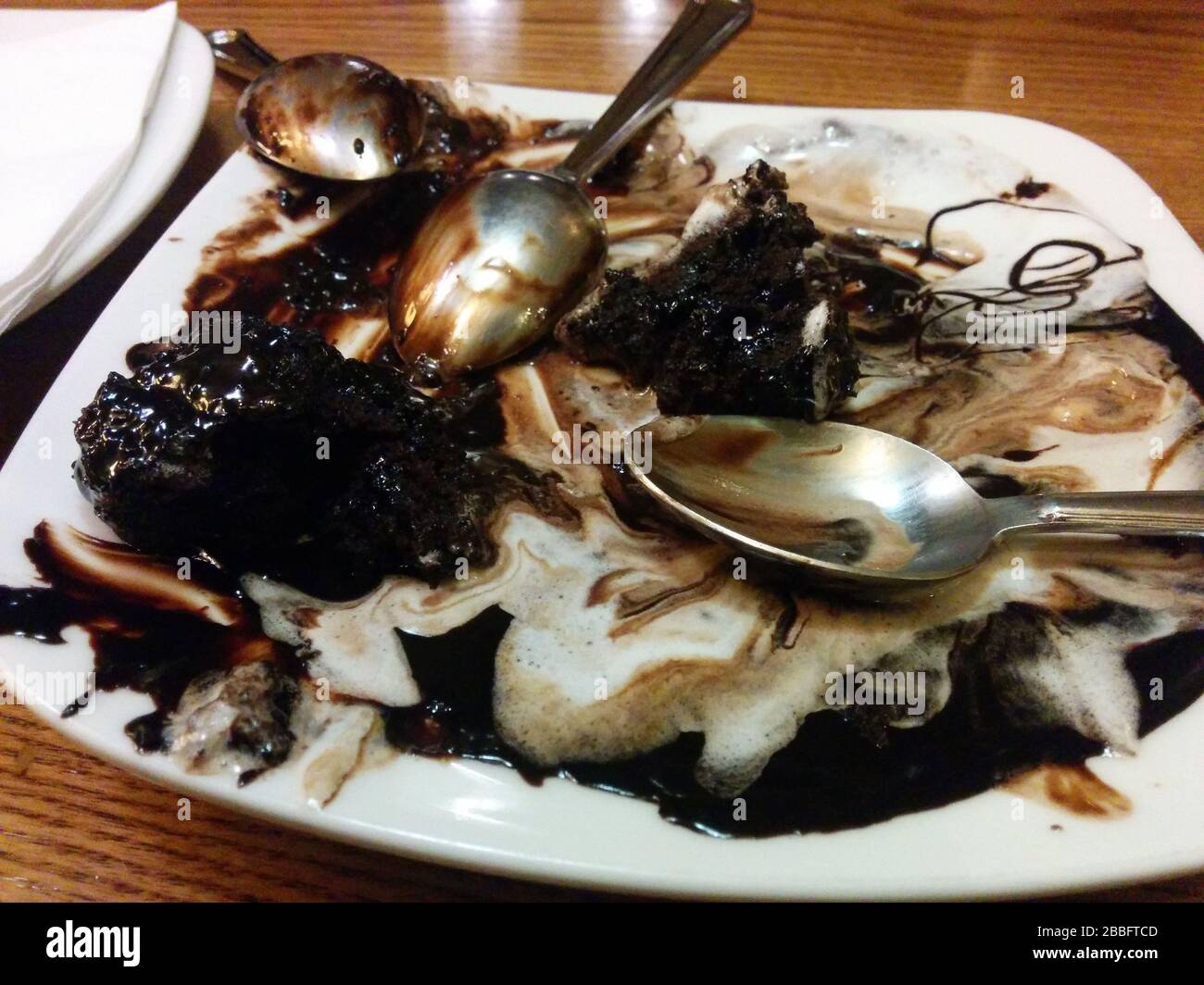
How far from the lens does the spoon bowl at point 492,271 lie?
1.20 metres

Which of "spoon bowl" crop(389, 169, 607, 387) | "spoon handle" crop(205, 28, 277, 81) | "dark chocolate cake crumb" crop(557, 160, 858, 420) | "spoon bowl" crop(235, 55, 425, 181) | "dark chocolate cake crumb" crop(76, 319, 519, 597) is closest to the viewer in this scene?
"dark chocolate cake crumb" crop(76, 319, 519, 597)

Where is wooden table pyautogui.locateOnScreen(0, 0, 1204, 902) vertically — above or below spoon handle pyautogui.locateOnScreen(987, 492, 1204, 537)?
above

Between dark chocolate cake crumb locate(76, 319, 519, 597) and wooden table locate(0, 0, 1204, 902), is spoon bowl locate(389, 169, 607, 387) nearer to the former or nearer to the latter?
dark chocolate cake crumb locate(76, 319, 519, 597)

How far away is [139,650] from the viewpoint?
0.81 m

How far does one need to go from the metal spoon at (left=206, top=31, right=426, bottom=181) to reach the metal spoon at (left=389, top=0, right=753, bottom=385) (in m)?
0.17

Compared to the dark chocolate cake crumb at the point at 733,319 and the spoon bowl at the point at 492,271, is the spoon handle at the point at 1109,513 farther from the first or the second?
the spoon bowl at the point at 492,271

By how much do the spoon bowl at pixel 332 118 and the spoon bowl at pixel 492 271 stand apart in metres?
0.17

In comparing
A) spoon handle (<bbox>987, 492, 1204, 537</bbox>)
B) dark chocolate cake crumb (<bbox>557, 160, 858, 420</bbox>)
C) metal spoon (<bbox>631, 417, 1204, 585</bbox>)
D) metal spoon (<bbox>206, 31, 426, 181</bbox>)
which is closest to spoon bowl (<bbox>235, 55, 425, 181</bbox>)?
metal spoon (<bbox>206, 31, 426, 181</bbox>)

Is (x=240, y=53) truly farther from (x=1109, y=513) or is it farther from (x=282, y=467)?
(x=1109, y=513)

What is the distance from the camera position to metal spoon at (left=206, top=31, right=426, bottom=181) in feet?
4.48

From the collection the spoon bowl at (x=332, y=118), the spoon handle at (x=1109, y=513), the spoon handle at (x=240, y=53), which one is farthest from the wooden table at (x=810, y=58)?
the spoon handle at (x=1109, y=513)

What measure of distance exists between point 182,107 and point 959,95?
1513 mm

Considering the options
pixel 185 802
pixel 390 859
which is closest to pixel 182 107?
pixel 185 802
